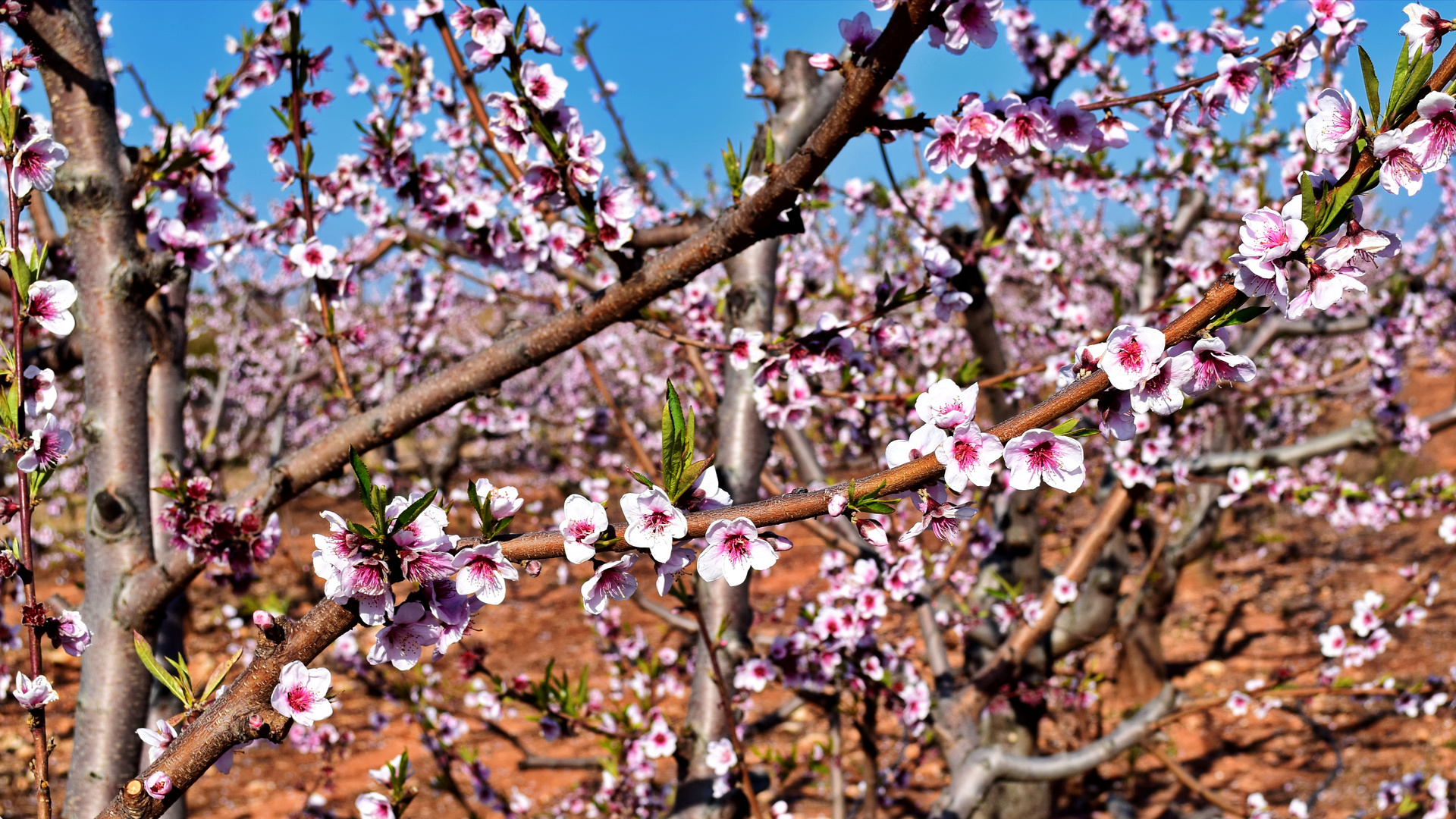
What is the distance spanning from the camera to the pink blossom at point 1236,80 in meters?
1.55

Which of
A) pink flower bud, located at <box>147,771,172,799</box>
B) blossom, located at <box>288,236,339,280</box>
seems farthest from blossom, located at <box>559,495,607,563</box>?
blossom, located at <box>288,236,339,280</box>

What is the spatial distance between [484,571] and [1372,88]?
4.02 feet

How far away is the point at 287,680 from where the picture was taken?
3.54 feet

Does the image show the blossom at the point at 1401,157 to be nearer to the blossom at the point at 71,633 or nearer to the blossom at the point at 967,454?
the blossom at the point at 967,454

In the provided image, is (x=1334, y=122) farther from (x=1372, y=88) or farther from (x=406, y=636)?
(x=406, y=636)

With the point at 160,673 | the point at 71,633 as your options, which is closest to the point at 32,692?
the point at 71,633

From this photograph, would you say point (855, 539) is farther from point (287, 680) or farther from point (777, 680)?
point (287, 680)

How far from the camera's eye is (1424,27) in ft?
3.24

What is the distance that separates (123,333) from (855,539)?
2.68 metres

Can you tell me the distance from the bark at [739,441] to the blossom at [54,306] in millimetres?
1617

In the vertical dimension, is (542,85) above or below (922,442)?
above

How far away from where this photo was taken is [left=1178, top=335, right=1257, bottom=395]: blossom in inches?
38.2

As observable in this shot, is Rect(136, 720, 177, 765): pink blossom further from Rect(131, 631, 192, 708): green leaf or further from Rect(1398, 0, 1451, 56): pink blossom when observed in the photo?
Rect(1398, 0, 1451, 56): pink blossom

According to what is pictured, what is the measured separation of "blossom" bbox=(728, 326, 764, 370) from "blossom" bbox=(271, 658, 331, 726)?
132 centimetres
